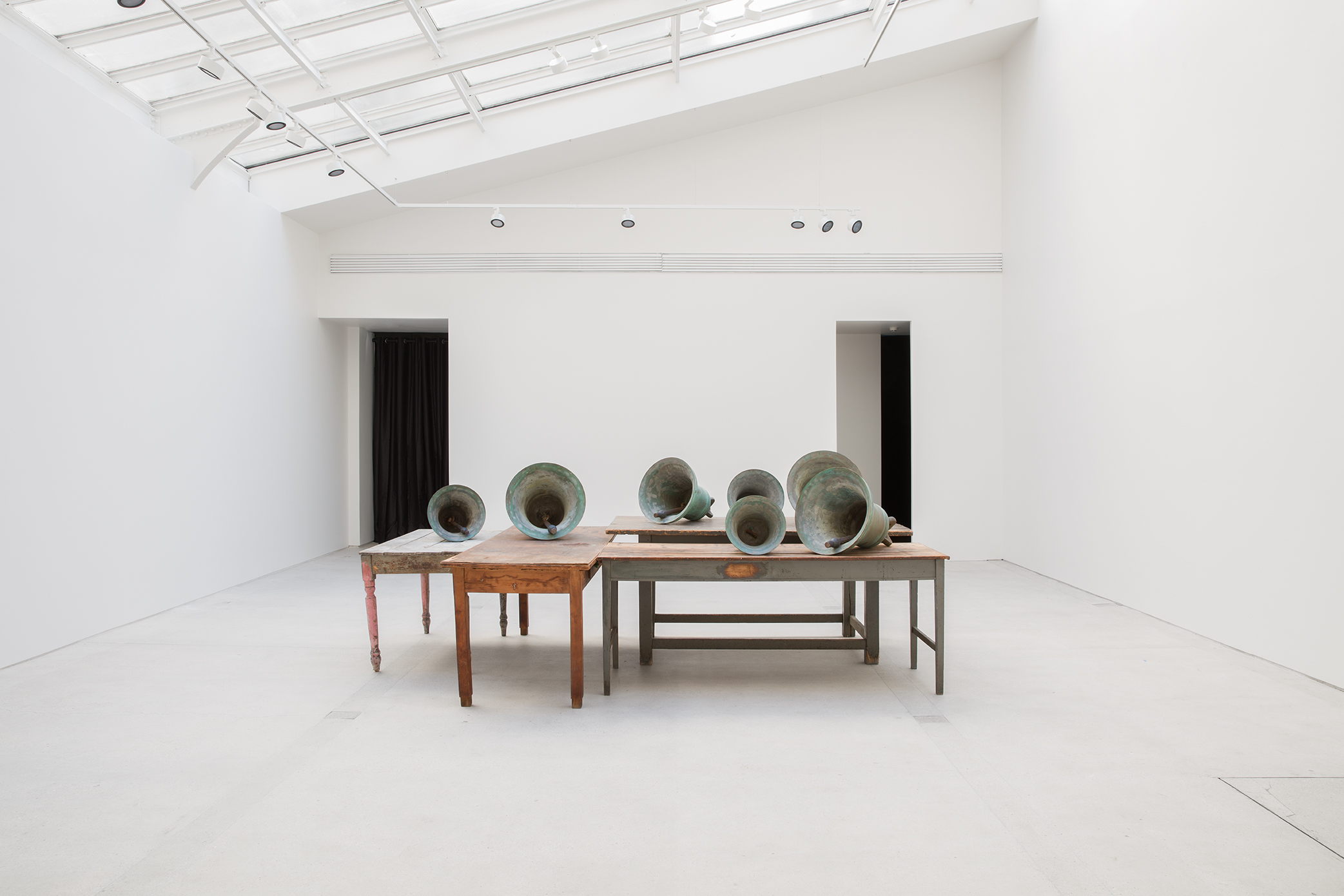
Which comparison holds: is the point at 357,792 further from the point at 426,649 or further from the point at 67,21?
the point at 67,21

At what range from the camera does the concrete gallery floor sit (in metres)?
2.25

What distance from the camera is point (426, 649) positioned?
187 inches

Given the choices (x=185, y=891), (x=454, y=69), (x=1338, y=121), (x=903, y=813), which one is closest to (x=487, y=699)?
(x=185, y=891)

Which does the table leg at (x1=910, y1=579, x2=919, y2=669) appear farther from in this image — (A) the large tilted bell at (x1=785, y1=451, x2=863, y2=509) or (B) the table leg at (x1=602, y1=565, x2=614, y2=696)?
(B) the table leg at (x1=602, y1=565, x2=614, y2=696)

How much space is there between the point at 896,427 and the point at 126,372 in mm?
7525

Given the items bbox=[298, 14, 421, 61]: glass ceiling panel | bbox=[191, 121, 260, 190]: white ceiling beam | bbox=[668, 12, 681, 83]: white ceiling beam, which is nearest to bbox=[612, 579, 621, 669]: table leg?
bbox=[191, 121, 260, 190]: white ceiling beam

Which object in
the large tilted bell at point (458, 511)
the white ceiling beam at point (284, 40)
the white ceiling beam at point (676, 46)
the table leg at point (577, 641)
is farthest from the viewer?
the white ceiling beam at point (676, 46)

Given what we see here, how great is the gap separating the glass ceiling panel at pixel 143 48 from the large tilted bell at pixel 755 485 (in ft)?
15.1

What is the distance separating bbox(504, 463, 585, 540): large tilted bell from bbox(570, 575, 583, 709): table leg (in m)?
0.75

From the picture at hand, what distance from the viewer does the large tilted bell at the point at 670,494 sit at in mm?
5012

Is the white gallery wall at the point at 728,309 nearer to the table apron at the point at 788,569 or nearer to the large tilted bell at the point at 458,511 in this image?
the large tilted bell at the point at 458,511

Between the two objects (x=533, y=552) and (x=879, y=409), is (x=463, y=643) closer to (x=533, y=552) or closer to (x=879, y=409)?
(x=533, y=552)

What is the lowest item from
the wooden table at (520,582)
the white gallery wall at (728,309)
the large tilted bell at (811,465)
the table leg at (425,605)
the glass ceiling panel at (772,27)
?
the table leg at (425,605)

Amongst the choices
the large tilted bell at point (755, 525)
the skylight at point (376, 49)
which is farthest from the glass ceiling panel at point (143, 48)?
the large tilted bell at point (755, 525)
